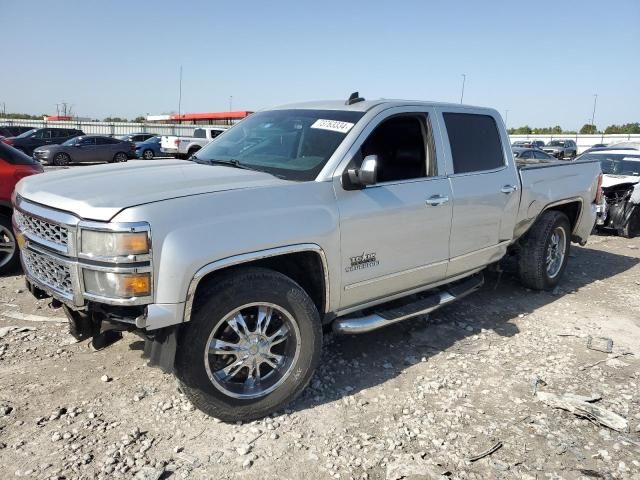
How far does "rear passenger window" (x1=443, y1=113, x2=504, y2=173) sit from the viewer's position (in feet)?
14.2

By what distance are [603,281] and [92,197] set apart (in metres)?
6.32

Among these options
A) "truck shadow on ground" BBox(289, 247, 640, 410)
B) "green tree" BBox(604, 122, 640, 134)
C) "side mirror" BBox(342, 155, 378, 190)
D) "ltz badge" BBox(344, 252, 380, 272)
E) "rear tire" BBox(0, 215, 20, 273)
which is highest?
"green tree" BBox(604, 122, 640, 134)

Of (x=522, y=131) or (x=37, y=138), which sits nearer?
(x=37, y=138)

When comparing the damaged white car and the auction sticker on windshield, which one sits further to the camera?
the damaged white car

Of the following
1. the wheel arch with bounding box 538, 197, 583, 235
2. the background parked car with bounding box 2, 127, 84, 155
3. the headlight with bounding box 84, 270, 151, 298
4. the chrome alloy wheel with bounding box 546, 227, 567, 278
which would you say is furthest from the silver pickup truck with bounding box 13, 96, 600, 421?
the background parked car with bounding box 2, 127, 84, 155

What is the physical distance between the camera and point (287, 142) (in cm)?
387

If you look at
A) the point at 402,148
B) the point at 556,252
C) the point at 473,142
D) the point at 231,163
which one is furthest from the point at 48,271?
the point at 556,252

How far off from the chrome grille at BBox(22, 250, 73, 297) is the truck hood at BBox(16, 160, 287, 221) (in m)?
0.33

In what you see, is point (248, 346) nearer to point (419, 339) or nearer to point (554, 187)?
point (419, 339)

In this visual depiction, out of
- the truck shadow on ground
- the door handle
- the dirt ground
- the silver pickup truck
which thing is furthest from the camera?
the door handle

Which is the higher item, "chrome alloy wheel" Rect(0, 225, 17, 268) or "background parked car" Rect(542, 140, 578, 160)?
"background parked car" Rect(542, 140, 578, 160)

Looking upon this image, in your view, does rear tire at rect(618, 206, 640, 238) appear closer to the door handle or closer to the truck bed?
the truck bed

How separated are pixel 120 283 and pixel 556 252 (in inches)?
201

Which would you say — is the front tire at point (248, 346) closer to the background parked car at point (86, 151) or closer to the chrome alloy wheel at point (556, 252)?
the chrome alloy wheel at point (556, 252)
